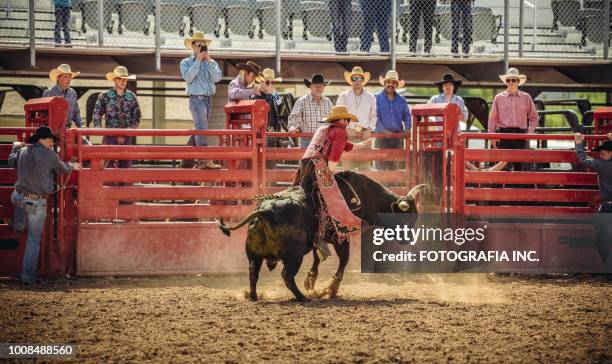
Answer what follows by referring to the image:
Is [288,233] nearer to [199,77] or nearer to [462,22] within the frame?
[199,77]

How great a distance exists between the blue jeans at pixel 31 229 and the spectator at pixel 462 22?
668 centimetres

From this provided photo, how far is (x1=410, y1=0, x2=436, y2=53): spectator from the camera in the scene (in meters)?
13.7

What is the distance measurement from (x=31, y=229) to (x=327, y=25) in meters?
5.84

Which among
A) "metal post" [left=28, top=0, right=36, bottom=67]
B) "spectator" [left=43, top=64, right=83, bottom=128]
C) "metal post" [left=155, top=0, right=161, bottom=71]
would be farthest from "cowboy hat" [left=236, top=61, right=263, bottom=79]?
"metal post" [left=28, top=0, right=36, bottom=67]

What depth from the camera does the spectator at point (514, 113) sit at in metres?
12.0

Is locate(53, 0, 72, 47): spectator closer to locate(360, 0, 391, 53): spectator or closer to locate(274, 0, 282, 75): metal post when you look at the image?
locate(274, 0, 282, 75): metal post

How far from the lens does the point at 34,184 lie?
10.0m

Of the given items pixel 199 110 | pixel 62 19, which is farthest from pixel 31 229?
pixel 62 19

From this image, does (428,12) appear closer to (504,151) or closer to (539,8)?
(539,8)

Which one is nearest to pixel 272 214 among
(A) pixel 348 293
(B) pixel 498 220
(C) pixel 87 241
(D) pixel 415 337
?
(A) pixel 348 293

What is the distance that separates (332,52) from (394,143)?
225 cm

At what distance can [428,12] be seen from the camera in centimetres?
1381

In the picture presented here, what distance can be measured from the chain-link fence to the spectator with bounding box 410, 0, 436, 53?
0.05 ft

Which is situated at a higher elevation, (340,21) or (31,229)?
(340,21)
